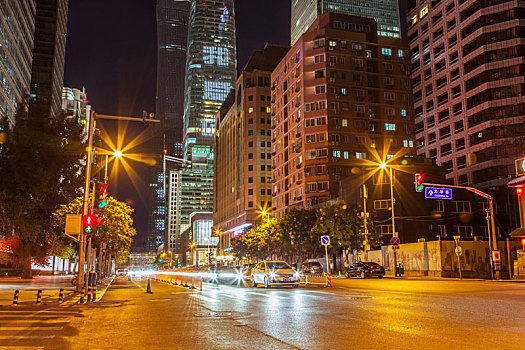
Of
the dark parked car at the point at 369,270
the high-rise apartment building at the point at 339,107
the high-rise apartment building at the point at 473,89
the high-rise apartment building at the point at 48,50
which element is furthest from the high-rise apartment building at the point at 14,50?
the high-rise apartment building at the point at 473,89

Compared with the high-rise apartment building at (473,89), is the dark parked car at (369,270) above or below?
below

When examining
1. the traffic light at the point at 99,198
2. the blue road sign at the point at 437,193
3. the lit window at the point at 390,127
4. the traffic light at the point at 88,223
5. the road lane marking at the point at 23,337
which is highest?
the lit window at the point at 390,127

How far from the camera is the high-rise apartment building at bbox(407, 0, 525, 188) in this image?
244 ft

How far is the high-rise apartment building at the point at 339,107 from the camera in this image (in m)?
87.6

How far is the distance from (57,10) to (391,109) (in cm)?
7621

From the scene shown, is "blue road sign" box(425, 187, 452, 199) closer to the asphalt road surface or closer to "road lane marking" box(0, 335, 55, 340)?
the asphalt road surface

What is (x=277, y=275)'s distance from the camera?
92.3ft

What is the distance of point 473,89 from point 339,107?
22766mm

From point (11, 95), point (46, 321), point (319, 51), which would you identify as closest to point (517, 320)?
point (46, 321)

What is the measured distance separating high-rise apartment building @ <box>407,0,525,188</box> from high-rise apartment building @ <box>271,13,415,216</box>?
5.26 metres

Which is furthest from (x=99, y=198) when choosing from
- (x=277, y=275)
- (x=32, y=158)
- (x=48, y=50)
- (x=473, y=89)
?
(x=48, y=50)

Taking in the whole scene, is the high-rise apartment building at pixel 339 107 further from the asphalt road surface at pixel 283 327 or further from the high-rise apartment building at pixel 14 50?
the asphalt road surface at pixel 283 327

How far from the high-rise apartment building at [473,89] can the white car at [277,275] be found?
53.8 metres

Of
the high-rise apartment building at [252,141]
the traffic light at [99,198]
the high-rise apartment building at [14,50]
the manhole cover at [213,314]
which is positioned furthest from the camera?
the high-rise apartment building at [252,141]
